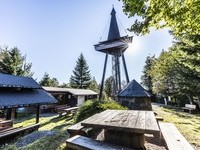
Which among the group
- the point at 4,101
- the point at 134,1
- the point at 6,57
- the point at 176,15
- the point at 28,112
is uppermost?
the point at 6,57

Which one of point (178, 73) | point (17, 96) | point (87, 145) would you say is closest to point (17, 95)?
point (17, 96)

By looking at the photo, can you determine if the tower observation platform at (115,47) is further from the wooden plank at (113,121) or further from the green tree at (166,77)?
the wooden plank at (113,121)

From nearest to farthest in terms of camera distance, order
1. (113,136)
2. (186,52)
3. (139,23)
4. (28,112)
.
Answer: (113,136)
(139,23)
(186,52)
(28,112)

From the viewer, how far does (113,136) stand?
11.7 ft

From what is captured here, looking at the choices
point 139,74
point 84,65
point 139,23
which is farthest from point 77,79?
point 139,23

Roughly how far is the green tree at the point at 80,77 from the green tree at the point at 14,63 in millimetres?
13321

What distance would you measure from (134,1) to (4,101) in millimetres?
8061

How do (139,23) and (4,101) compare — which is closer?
(139,23)

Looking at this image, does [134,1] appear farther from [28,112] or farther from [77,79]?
[77,79]

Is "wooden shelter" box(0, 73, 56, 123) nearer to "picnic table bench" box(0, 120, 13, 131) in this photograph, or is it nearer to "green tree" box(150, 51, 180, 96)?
"picnic table bench" box(0, 120, 13, 131)

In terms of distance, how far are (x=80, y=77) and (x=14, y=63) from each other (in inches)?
645

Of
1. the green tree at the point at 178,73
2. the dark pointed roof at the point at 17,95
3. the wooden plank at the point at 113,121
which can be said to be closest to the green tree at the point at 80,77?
the green tree at the point at 178,73

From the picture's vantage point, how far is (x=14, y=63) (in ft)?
66.9

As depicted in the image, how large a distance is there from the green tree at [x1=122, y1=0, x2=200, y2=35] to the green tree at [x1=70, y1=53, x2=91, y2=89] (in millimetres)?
30156
